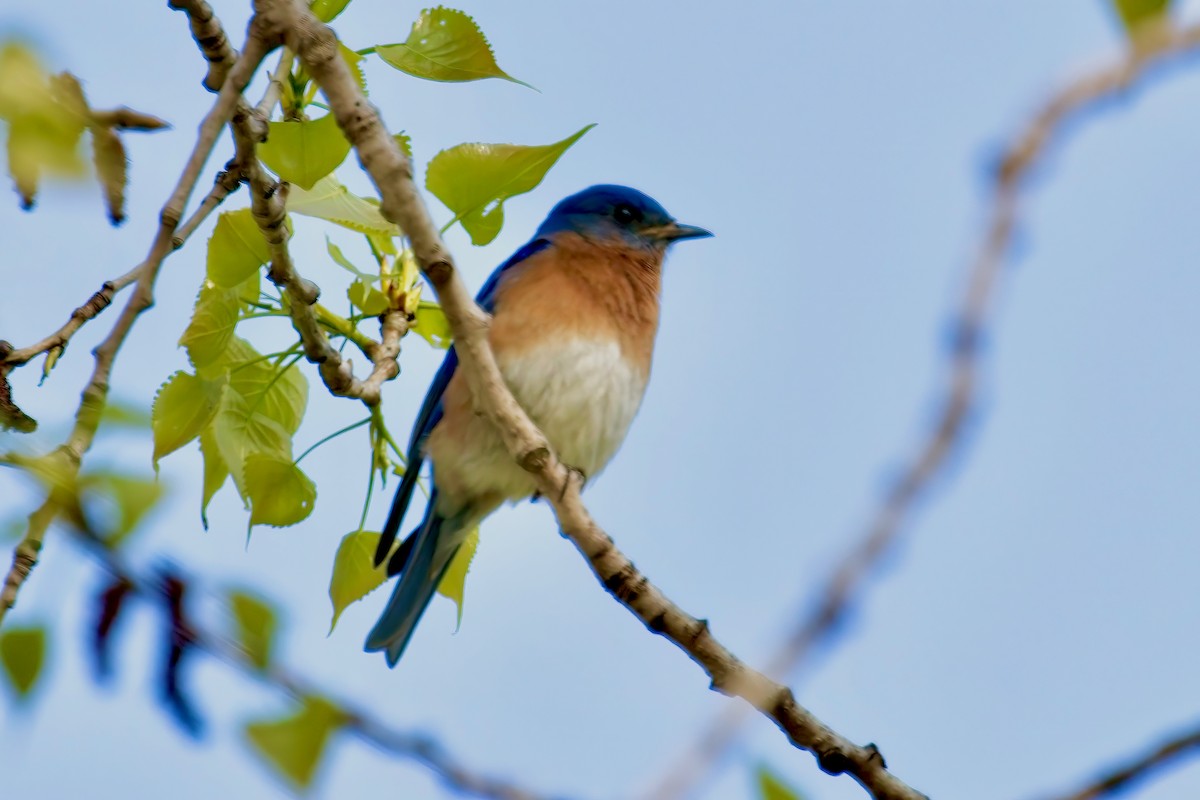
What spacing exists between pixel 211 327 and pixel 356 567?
928mm

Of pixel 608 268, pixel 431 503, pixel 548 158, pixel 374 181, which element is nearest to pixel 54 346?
pixel 374 181

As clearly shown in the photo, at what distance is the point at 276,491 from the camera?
417 centimetres

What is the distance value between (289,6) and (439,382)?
8.14 feet

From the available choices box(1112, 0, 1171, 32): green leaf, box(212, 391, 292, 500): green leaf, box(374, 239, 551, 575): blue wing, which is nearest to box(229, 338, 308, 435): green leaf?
box(212, 391, 292, 500): green leaf

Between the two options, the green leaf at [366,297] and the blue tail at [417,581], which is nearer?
the green leaf at [366,297]

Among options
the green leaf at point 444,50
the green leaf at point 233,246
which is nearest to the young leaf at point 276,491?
the green leaf at point 233,246

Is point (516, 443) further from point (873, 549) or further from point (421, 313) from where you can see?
point (873, 549)

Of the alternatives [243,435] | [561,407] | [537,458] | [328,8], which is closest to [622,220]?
[561,407]

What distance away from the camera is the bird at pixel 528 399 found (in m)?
4.91

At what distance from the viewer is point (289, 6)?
9.32 ft

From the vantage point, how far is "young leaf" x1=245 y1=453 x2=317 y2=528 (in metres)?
4.12

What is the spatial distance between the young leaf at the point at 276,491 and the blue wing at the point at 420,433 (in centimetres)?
40

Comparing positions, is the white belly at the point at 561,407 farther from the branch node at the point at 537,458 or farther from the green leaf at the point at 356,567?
the branch node at the point at 537,458

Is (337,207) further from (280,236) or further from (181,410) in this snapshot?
(181,410)
